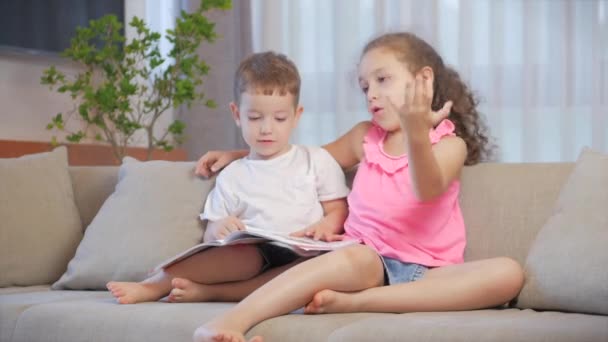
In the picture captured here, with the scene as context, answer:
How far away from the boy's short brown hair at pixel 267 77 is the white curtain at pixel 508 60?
1315mm

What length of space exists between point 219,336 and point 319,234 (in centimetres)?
53

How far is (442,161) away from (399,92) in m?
0.20

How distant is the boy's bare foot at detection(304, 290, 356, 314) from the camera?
5.90ft

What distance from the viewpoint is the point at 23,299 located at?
2.17 metres

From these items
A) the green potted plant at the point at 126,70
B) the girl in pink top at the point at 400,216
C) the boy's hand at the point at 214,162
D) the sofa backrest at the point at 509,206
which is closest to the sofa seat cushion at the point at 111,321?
the girl in pink top at the point at 400,216

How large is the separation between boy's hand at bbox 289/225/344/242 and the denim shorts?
0.43 ft

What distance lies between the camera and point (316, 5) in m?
3.95

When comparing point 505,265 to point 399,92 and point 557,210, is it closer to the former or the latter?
point 557,210

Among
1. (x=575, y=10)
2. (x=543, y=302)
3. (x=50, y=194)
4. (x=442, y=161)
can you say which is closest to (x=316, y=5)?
(x=575, y=10)

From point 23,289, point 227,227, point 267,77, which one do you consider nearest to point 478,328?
point 227,227

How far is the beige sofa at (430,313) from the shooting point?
156cm

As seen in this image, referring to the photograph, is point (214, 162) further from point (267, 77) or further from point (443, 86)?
point (443, 86)

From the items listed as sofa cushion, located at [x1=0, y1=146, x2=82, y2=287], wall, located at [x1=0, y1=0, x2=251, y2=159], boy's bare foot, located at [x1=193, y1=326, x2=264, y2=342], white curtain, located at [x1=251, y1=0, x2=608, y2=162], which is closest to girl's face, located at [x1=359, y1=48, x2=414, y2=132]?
boy's bare foot, located at [x1=193, y1=326, x2=264, y2=342]

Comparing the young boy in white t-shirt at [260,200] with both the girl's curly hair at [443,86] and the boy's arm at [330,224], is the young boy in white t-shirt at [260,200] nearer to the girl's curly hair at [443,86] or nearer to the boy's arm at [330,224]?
the boy's arm at [330,224]
